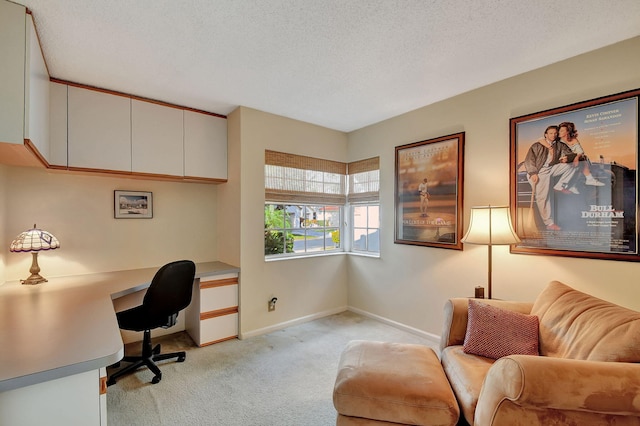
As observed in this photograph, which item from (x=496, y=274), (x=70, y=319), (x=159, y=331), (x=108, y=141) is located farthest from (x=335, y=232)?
(x=70, y=319)

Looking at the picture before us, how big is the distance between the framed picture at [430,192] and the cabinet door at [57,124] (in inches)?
127

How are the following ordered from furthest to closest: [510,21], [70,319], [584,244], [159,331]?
[159,331]
[584,244]
[510,21]
[70,319]

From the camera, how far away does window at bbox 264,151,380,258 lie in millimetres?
3477

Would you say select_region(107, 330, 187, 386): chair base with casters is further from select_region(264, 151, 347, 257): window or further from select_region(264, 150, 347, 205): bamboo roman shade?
select_region(264, 150, 347, 205): bamboo roman shade

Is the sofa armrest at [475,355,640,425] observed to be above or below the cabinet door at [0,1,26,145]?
below

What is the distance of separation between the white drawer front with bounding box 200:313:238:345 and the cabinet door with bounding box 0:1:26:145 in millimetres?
2106

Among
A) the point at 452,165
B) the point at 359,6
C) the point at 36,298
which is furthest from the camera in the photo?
the point at 452,165

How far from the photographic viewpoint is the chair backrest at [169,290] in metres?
2.23

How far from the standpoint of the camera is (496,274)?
2.54m

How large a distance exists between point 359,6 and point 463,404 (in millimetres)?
2174

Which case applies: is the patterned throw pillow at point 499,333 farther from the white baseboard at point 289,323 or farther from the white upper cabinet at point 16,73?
the white upper cabinet at point 16,73

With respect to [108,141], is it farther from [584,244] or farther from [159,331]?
[584,244]

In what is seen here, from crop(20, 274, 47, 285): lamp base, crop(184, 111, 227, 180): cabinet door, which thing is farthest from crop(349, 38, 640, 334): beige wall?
crop(20, 274, 47, 285): lamp base

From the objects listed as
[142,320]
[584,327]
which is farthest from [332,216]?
[584,327]
